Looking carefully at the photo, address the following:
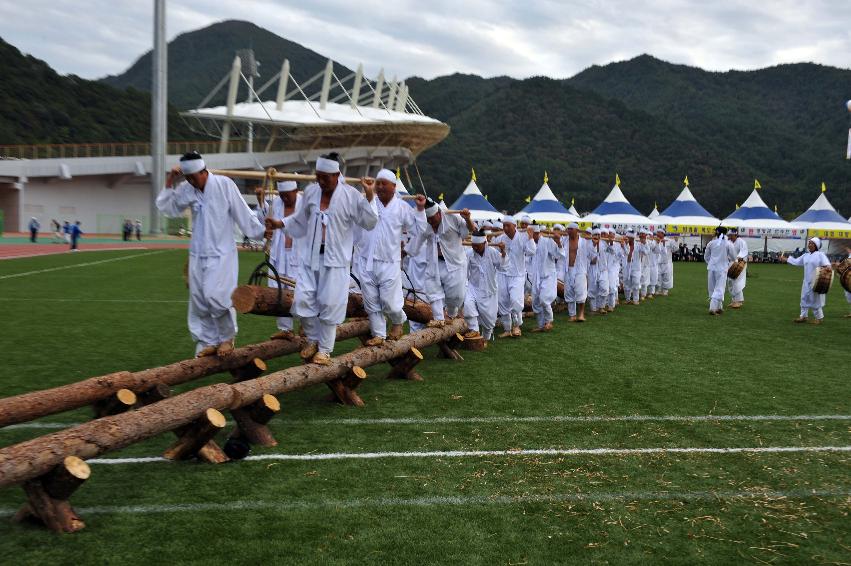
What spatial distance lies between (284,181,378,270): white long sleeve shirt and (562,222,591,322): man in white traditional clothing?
23.5ft

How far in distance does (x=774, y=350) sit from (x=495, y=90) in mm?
117004

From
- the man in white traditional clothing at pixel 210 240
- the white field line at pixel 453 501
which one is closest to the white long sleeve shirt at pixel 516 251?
the man in white traditional clothing at pixel 210 240

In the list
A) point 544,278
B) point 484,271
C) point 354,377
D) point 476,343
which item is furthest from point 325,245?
point 544,278

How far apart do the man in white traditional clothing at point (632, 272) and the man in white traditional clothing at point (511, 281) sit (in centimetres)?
713

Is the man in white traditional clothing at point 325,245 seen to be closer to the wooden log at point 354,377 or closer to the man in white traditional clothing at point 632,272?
the wooden log at point 354,377

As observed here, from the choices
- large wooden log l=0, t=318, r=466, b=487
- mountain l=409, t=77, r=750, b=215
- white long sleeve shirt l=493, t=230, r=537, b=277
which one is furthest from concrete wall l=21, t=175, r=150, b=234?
large wooden log l=0, t=318, r=466, b=487

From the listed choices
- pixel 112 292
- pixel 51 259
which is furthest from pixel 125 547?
pixel 51 259

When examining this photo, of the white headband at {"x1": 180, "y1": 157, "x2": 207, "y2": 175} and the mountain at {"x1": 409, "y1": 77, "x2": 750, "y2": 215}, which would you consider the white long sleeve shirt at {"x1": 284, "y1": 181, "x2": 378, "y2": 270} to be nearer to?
the white headband at {"x1": 180, "y1": 157, "x2": 207, "y2": 175}

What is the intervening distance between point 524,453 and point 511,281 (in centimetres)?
604

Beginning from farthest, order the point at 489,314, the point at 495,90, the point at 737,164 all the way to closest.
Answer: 1. the point at 495,90
2. the point at 737,164
3. the point at 489,314

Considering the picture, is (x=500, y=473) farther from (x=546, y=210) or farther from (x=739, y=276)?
(x=546, y=210)

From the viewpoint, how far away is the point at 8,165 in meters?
42.3

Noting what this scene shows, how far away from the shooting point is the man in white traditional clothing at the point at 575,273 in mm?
13216

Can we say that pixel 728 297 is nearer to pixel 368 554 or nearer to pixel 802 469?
pixel 802 469
